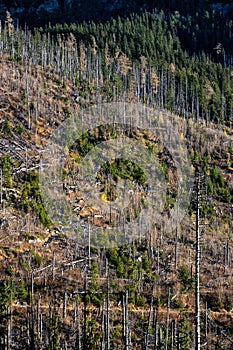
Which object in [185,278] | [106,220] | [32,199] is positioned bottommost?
[185,278]

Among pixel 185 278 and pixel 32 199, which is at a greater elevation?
pixel 32 199

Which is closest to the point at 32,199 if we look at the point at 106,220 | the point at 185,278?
the point at 106,220

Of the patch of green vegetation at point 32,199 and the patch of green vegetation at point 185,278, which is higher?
the patch of green vegetation at point 32,199

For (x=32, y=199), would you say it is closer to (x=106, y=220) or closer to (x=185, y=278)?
(x=106, y=220)

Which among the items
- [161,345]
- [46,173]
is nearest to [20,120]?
[46,173]

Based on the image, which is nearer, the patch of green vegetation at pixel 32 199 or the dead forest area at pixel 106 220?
the dead forest area at pixel 106 220

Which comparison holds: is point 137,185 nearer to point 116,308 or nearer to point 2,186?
point 2,186

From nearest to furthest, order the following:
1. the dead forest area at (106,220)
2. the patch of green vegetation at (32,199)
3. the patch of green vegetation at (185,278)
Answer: the dead forest area at (106,220) → the patch of green vegetation at (185,278) → the patch of green vegetation at (32,199)

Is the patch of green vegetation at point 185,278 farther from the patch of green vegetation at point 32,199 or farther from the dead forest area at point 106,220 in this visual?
the patch of green vegetation at point 32,199

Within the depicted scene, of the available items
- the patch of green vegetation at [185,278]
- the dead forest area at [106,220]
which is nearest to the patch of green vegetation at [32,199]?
the dead forest area at [106,220]
